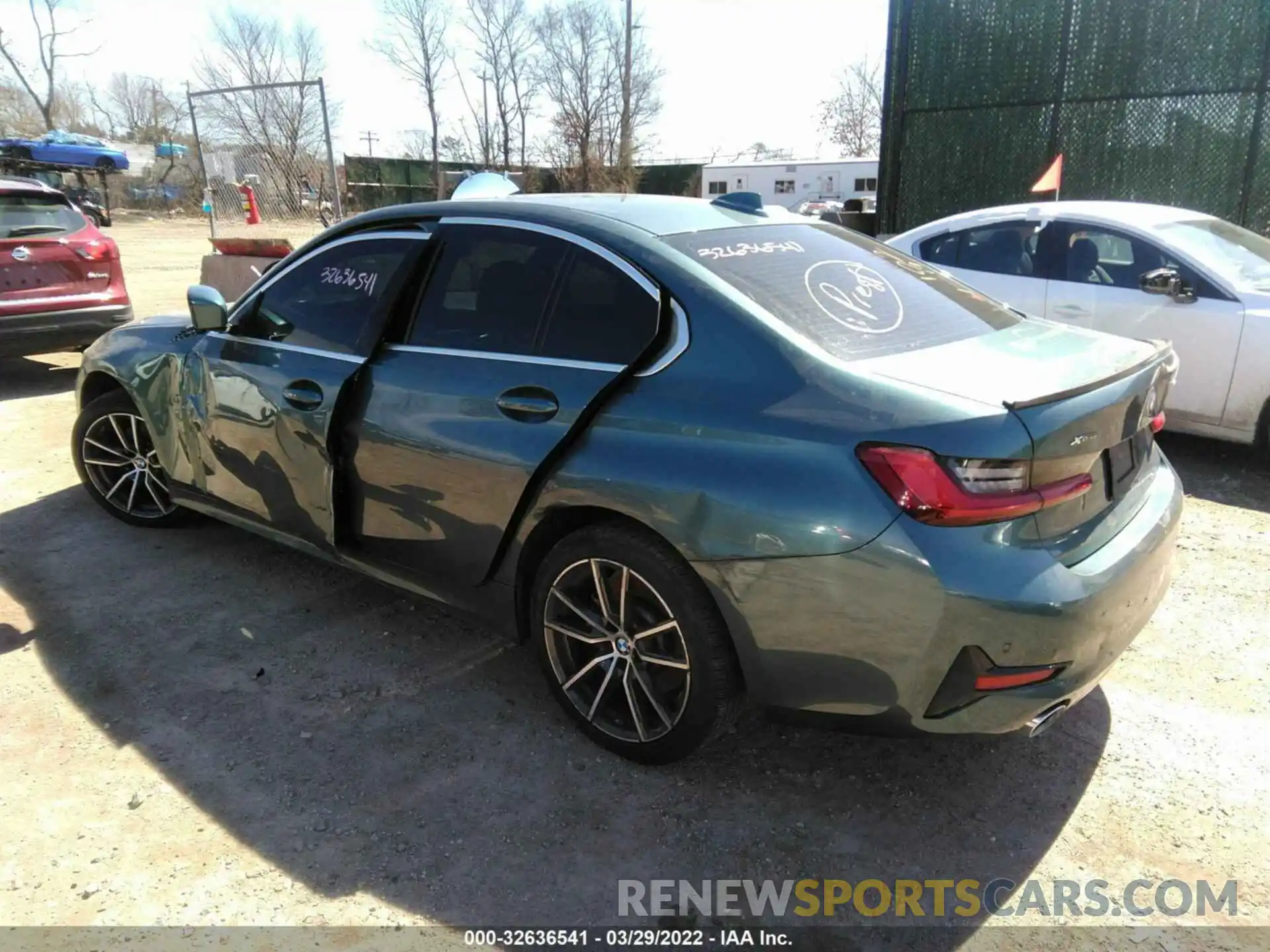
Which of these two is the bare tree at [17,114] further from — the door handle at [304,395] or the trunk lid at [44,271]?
the door handle at [304,395]

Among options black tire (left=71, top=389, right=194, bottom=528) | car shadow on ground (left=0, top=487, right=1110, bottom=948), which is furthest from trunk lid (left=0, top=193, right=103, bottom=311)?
car shadow on ground (left=0, top=487, right=1110, bottom=948)

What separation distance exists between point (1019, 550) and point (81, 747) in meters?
2.99

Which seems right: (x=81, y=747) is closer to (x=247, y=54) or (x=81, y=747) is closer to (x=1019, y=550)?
(x=1019, y=550)

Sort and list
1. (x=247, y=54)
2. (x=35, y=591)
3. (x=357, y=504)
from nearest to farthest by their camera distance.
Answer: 1. (x=357, y=504)
2. (x=35, y=591)
3. (x=247, y=54)

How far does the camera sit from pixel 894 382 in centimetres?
232

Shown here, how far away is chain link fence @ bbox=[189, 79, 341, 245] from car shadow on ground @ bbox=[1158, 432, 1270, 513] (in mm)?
10516

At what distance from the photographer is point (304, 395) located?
11.2ft

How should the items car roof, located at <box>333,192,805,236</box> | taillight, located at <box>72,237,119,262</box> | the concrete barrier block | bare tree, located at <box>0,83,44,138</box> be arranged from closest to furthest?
car roof, located at <box>333,192,805,236</box> → taillight, located at <box>72,237,119,262</box> → the concrete barrier block → bare tree, located at <box>0,83,44,138</box>

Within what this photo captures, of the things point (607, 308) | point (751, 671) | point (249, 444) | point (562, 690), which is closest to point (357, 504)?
point (249, 444)

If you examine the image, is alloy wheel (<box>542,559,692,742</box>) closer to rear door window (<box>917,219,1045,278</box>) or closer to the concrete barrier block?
rear door window (<box>917,219,1045,278</box>)

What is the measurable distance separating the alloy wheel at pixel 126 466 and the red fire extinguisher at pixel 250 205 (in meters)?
9.59

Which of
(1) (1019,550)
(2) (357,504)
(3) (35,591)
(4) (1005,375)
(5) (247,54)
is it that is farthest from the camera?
(5) (247,54)

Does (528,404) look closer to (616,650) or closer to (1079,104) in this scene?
(616,650)

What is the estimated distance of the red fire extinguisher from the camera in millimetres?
13156
